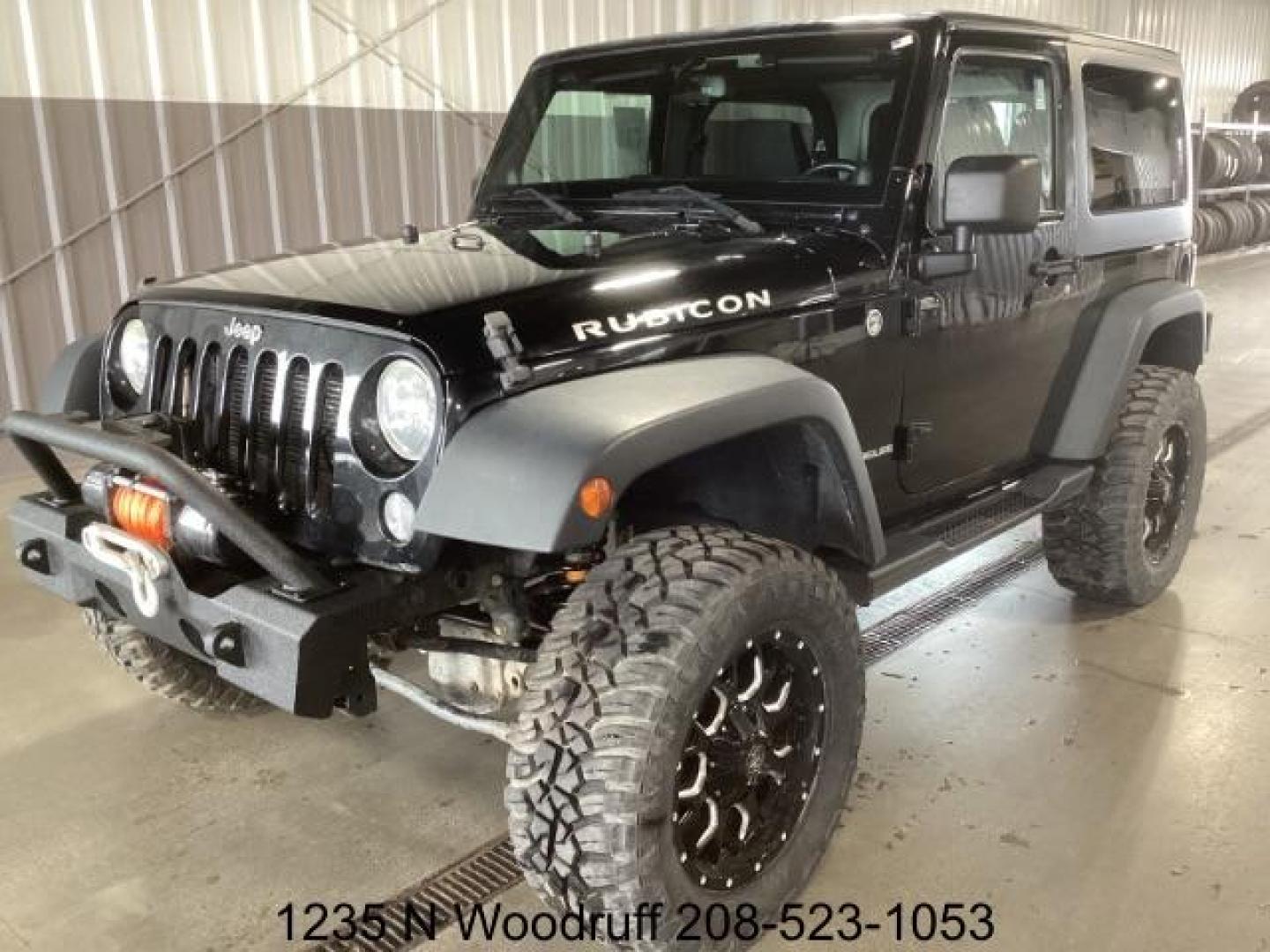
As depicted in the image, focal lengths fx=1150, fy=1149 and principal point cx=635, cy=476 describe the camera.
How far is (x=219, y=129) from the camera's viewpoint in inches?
235

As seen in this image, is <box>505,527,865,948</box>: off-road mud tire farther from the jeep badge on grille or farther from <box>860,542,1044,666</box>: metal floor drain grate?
<box>860,542,1044,666</box>: metal floor drain grate

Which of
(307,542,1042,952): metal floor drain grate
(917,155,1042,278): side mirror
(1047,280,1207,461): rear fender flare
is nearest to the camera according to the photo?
(307,542,1042,952): metal floor drain grate

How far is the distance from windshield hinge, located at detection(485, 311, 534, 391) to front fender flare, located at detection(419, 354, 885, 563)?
0.11 feet

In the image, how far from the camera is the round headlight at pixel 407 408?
198 centimetres

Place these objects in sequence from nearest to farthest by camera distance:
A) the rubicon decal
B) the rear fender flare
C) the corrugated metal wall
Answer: the rubicon decal
the rear fender flare
the corrugated metal wall

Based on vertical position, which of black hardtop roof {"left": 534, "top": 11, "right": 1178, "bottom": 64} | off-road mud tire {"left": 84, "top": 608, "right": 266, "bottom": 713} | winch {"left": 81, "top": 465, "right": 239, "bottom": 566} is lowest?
off-road mud tire {"left": 84, "top": 608, "right": 266, "bottom": 713}

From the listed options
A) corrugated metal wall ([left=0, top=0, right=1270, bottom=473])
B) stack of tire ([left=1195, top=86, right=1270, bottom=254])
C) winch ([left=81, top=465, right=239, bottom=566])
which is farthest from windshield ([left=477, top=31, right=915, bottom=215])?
stack of tire ([left=1195, top=86, right=1270, bottom=254])

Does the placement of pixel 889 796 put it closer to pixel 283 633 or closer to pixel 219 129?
pixel 283 633

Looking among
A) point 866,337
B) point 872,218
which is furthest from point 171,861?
point 872,218

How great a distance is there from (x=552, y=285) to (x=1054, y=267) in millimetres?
1681

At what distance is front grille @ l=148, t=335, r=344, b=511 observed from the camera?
2113mm

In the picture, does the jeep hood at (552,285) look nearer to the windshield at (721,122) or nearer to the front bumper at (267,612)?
the windshield at (721,122)

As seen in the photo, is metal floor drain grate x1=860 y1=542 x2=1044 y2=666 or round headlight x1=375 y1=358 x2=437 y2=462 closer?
round headlight x1=375 y1=358 x2=437 y2=462

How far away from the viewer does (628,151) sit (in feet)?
10.4
